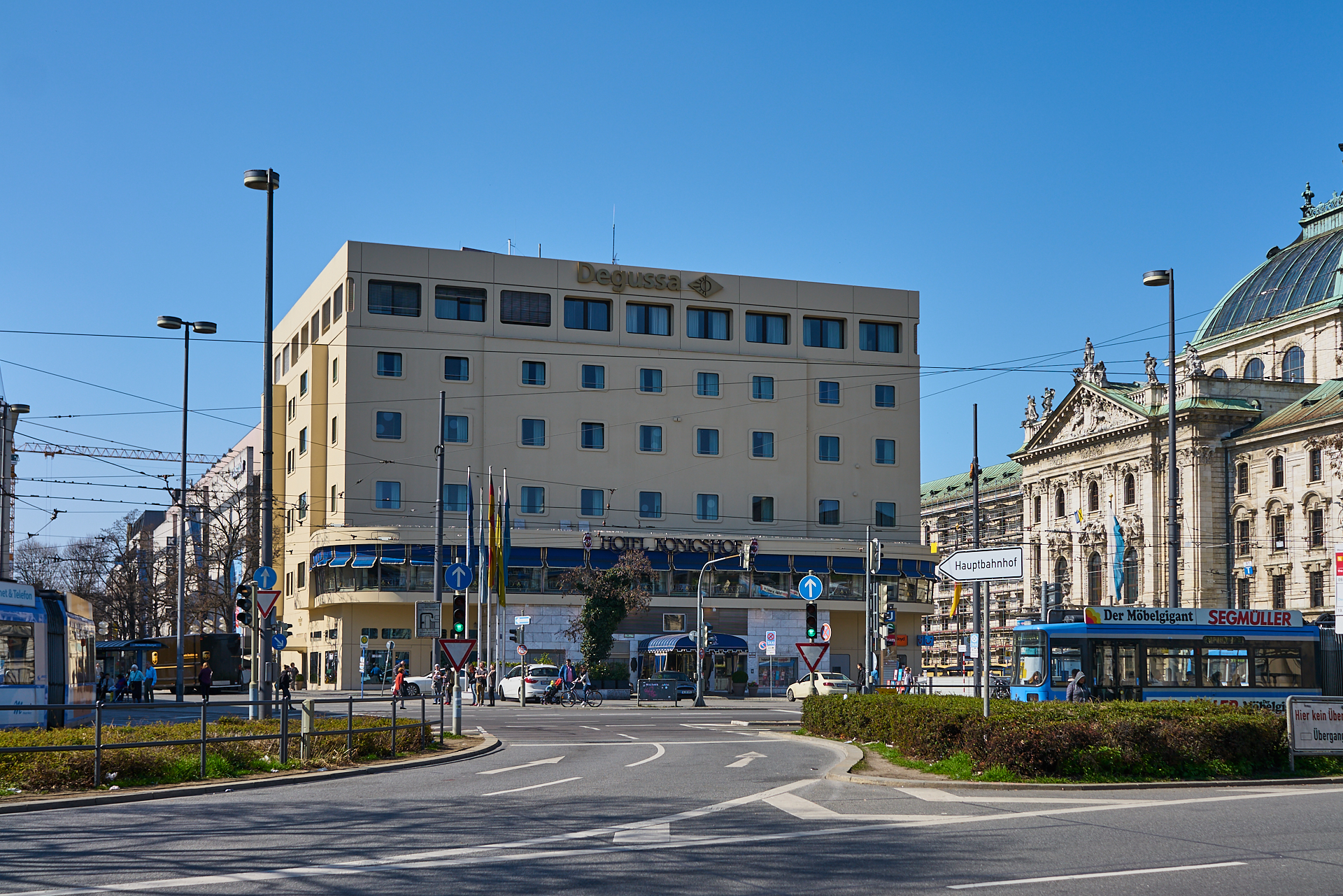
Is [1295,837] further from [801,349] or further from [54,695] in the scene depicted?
[801,349]

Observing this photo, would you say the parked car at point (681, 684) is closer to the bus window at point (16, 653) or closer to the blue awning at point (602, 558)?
the blue awning at point (602, 558)

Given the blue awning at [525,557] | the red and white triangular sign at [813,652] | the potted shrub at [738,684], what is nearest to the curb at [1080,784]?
the red and white triangular sign at [813,652]

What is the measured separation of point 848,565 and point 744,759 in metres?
47.8

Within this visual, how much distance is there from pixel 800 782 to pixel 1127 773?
4202 mm

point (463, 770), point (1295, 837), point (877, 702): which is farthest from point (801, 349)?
point (1295, 837)

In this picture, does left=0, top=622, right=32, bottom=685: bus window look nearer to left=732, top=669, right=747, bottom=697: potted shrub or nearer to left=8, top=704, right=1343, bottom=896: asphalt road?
left=8, top=704, right=1343, bottom=896: asphalt road

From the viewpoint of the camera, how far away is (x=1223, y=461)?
314 feet

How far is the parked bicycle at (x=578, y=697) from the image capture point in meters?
48.2

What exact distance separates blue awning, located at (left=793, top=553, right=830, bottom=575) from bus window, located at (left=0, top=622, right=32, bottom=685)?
47.0 metres

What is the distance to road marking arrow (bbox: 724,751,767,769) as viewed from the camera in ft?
70.5

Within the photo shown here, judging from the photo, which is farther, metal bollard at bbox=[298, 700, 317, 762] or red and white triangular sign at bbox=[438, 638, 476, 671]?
red and white triangular sign at bbox=[438, 638, 476, 671]

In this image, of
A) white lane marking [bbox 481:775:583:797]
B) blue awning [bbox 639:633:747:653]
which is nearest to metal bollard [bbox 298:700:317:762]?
white lane marking [bbox 481:775:583:797]

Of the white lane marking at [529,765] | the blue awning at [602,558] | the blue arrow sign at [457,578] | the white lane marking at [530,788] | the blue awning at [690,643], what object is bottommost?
the blue awning at [690,643]

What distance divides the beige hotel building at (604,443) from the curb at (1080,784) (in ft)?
144
